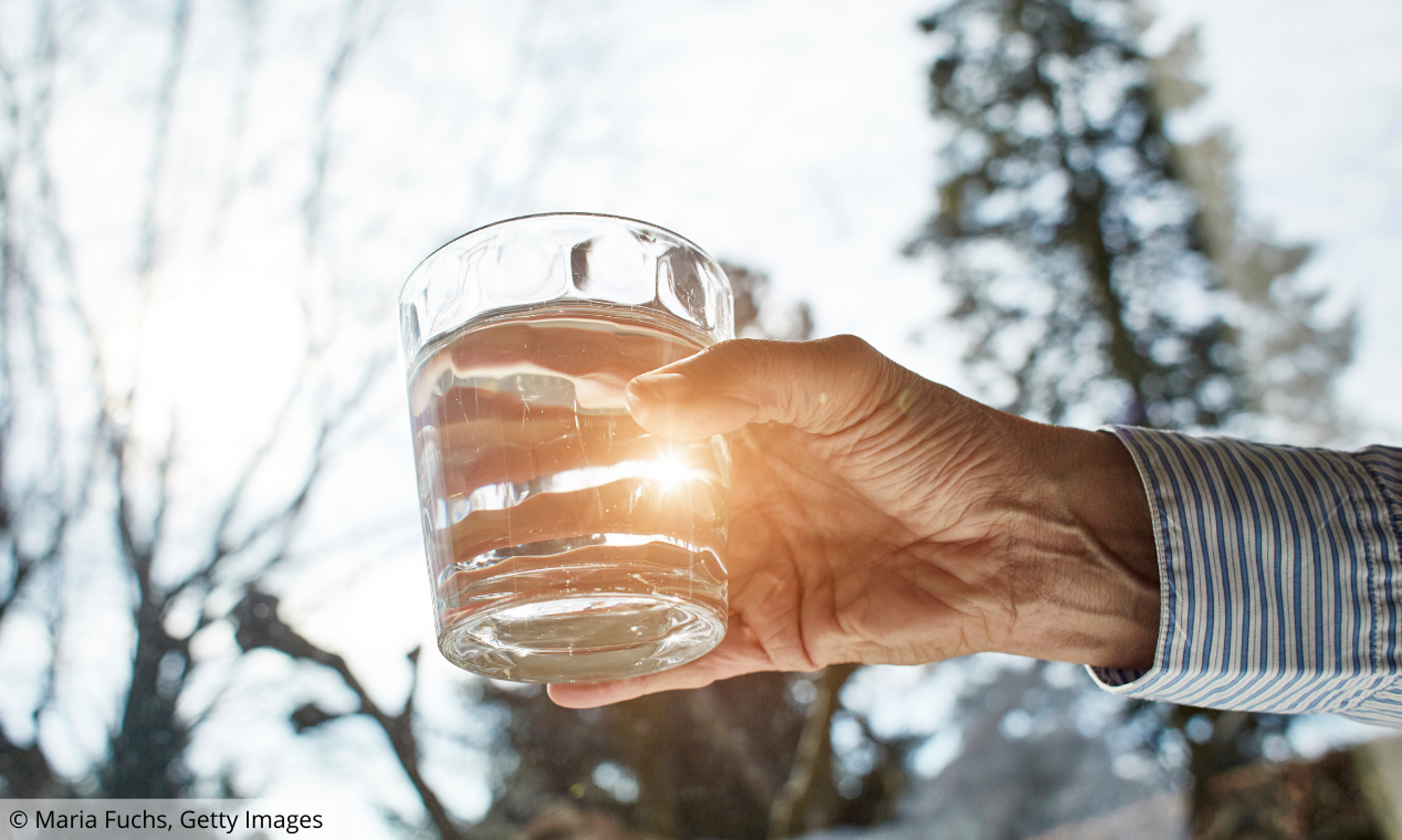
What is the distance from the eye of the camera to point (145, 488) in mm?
2578

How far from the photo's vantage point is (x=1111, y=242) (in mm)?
5074

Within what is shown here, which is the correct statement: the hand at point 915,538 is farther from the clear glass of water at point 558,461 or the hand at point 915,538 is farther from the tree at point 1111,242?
the tree at point 1111,242

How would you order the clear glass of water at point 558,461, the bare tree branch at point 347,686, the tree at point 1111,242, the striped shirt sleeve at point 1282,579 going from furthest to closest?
the tree at point 1111,242 < the bare tree branch at point 347,686 < the striped shirt sleeve at point 1282,579 < the clear glass of water at point 558,461

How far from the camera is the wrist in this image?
0.79 meters

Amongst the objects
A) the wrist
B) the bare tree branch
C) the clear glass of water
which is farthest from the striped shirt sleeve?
the bare tree branch

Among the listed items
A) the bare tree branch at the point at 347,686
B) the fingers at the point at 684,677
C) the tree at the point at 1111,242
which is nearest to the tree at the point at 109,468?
the bare tree branch at the point at 347,686

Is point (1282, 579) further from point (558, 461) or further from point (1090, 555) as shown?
point (558, 461)

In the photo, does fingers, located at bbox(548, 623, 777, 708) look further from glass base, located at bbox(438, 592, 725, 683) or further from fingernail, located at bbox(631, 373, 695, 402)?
fingernail, located at bbox(631, 373, 695, 402)

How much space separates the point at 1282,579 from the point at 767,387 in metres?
0.51

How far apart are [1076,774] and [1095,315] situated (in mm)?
2621

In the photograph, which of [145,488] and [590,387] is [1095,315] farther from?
[590,387]

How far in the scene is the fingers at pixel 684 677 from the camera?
2.52ft

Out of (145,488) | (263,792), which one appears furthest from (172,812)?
(145,488)

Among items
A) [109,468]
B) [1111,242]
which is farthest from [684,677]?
[1111,242]
